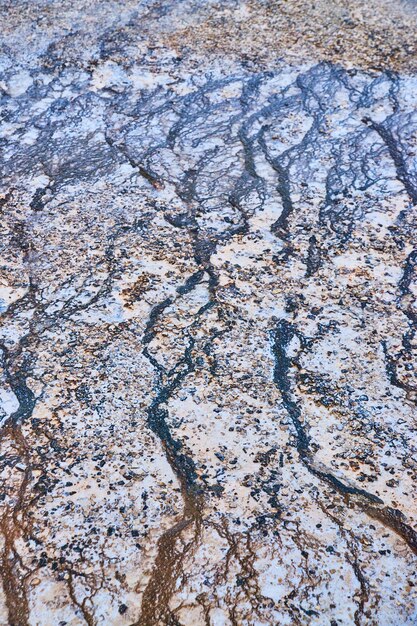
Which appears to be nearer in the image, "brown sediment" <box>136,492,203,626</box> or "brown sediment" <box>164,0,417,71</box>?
"brown sediment" <box>136,492,203,626</box>

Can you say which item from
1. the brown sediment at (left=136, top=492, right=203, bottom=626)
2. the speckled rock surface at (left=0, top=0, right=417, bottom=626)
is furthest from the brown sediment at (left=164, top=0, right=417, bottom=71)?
the brown sediment at (left=136, top=492, right=203, bottom=626)

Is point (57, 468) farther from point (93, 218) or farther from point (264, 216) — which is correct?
point (264, 216)

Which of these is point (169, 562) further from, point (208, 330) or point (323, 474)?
point (208, 330)

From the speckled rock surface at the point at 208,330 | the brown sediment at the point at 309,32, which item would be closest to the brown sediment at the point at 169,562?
the speckled rock surface at the point at 208,330

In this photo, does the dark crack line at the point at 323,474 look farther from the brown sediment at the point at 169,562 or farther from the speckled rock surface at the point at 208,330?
the brown sediment at the point at 169,562

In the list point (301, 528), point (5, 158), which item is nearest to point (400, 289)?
point (301, 528)

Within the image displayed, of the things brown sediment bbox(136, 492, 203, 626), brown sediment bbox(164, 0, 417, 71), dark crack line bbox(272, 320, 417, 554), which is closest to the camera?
brown sediment bbox(136, 492, 203, 626)

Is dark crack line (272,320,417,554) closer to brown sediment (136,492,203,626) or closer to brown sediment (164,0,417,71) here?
brown sediment (136,492,203,626)

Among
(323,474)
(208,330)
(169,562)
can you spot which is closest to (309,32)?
(208,330)
